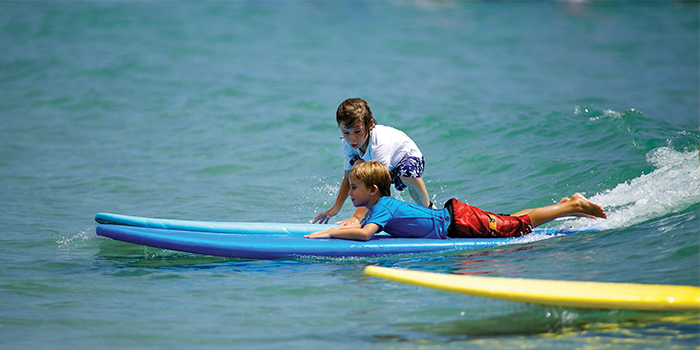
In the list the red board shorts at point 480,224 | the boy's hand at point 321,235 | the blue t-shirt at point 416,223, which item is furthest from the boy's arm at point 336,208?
the red board shorts at point 480,224

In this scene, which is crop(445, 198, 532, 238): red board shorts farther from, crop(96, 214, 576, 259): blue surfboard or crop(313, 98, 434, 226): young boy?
crop(313, 98, 434, 226): young boy

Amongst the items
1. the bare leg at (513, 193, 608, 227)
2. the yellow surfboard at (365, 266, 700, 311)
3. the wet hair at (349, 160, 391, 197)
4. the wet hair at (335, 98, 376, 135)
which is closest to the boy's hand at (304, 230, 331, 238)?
the wet hair at (349, 160, 391, 197)

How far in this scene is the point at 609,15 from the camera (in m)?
30.1

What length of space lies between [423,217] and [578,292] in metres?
1.52

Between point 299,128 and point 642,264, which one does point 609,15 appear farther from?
point 642,264

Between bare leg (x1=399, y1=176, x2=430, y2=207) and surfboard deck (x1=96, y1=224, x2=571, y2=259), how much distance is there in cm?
61

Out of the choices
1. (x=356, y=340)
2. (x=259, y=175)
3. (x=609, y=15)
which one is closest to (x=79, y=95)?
(x=259, y=175)

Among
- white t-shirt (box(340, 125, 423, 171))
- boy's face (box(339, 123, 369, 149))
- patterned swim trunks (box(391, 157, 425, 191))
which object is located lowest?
patterned swim trunks (box(391, 157, 425, 191))

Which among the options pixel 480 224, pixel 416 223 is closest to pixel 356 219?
pixel 416 223

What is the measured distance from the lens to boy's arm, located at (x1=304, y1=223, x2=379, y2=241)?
15.1 feet

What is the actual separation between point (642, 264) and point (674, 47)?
60.8 ft

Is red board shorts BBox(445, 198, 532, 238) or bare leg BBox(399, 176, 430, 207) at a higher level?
bare leg BBox(399, 176, 430, 207)

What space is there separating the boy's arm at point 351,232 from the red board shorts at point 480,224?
2.02ft

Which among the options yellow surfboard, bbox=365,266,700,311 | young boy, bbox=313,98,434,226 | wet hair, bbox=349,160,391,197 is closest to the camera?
yellow surfboard, bbox=365,266,700,311
